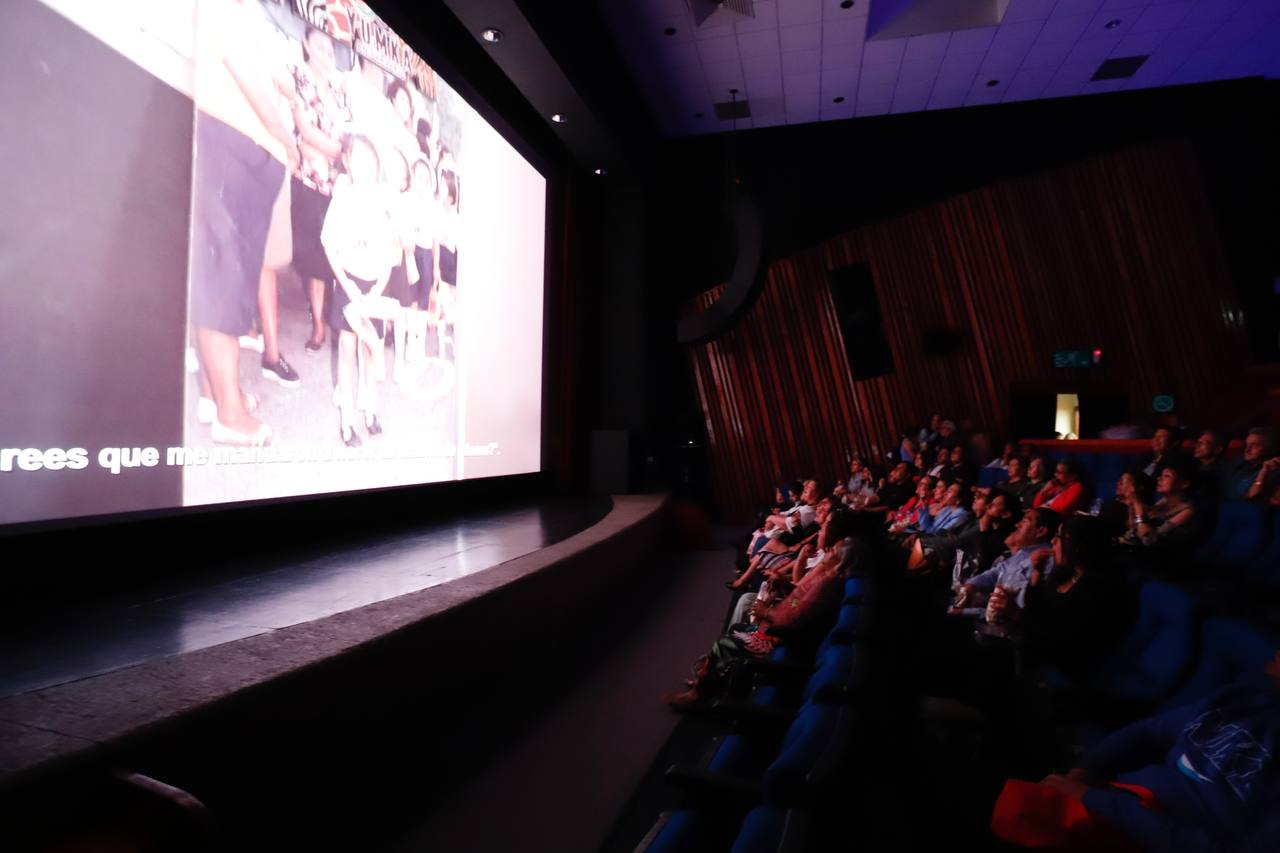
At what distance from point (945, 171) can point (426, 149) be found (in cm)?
610

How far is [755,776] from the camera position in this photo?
1.52m

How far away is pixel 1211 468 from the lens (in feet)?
13.3

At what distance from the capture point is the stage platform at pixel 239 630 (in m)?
1.19

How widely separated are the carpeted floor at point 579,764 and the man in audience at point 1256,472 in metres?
2.81

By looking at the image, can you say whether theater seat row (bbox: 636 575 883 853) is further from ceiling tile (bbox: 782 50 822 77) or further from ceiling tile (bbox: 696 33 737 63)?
ceiling tile (bbox: 782 50 822 77)

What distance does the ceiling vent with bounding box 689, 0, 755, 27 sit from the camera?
221 inches

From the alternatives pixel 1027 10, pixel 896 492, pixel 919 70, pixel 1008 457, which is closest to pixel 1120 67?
pixel 1027 10

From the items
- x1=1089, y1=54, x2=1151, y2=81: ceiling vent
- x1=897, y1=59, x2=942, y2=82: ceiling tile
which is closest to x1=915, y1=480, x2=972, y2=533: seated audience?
x1=897, y1=59, x2=942, y2=82: ceiling tile

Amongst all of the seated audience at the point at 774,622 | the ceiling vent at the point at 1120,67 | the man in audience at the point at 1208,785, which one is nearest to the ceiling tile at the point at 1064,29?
the ceiling vent at the point at 1120,67

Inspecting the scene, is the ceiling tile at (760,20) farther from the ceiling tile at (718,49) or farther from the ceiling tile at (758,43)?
the ceiling tile at (718,49)

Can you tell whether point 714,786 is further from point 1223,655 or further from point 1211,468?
point 1211,468

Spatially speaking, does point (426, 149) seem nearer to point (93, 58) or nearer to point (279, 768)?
point (93, 58)

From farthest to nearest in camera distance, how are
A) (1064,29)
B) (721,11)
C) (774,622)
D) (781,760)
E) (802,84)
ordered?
1. (802,84)
2. (1064,29)
3. (721,11)
4. (774,622)
5. (781,760)

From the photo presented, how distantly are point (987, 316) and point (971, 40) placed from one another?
8.59ft
